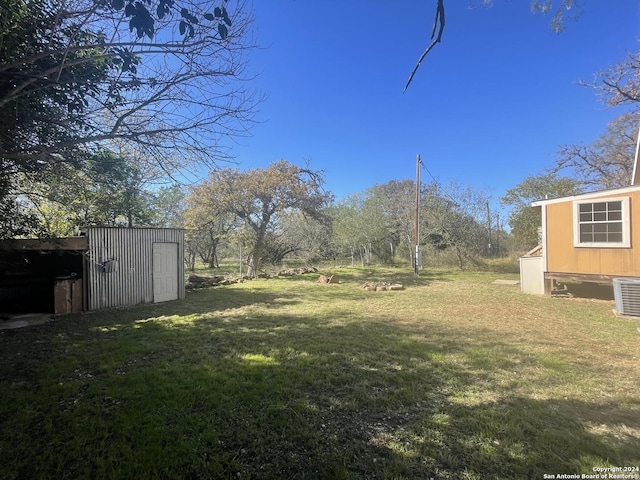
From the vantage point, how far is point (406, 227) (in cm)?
1934

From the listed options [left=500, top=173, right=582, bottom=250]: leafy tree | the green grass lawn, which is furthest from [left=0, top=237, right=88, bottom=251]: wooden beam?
[left=500, top=173, right=582, bottom=250]: leafy tree

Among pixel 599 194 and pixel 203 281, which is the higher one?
pixel 599 194

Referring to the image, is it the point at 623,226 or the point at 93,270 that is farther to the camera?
the point at 623,226

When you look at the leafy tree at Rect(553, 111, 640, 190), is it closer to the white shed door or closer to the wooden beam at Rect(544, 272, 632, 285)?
the wooden beam at Rect(544, 272, 632, 285)

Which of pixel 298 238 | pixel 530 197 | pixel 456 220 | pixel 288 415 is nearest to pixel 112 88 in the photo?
pixel 288 415

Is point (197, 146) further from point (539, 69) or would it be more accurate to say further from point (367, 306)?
point (539, 69)

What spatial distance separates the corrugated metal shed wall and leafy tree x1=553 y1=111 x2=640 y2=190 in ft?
65.2

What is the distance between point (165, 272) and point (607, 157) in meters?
21.2

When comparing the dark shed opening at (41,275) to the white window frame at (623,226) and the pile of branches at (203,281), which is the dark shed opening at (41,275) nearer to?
the pile of branches at (203,281)

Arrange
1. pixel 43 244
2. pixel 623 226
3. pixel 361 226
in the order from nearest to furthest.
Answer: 1. pixel 43 244
2. pixel 623 226
3. pixel 361 226

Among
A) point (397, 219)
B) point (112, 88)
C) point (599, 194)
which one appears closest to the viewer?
point (112, 88)

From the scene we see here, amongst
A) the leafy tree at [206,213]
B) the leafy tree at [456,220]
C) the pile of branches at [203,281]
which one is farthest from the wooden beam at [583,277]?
the leafy tree at [206,213]

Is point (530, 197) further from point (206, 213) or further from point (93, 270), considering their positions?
point (93, 270)

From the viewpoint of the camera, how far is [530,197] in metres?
17.6
